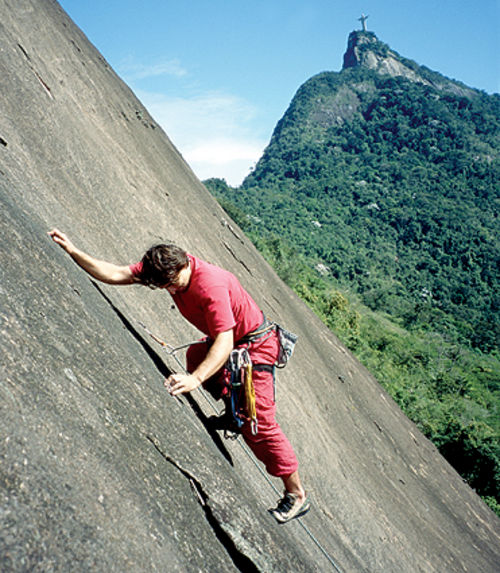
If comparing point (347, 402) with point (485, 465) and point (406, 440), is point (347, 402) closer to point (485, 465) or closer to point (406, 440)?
point (406, 440)

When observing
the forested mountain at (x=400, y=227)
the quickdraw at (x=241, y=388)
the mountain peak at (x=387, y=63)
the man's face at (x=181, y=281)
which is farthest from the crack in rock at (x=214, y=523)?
the mountain peak at (x=387, y=63)

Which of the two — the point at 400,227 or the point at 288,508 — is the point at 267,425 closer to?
the point at 288,508

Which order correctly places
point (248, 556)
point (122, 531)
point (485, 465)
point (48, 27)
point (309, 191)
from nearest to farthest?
point (122, 531)
point (248, 556)
point (48, 27)
point (485, 465)
point (309, 191)

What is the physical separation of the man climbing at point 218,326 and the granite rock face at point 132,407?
20 centimetres

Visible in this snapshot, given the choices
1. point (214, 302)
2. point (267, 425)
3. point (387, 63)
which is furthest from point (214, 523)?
point (387, 63)

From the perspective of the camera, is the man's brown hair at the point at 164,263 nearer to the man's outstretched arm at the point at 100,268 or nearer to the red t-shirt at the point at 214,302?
the red t-shirt at the point at 214,302

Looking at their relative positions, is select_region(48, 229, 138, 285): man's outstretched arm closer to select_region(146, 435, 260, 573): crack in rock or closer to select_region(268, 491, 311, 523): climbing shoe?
select_region(146, 435, 260, 573): crack in rock

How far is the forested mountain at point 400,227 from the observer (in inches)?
1266

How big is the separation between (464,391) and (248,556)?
150ft

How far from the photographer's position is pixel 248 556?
2248 millimetres

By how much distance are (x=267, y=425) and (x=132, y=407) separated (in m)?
1.09

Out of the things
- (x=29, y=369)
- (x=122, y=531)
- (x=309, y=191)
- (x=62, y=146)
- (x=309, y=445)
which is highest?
(x=309, y=191)

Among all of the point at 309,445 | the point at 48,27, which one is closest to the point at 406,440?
the point at 309,445

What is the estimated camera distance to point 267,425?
3.06m
